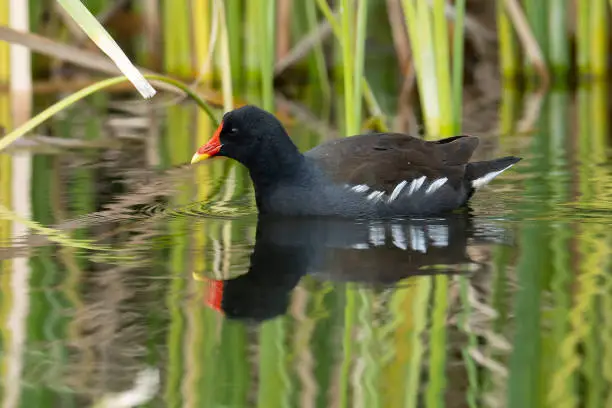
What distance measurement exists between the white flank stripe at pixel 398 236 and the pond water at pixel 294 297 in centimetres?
2

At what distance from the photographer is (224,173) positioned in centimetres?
590

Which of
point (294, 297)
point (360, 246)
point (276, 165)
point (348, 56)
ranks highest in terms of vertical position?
point (348, 56)

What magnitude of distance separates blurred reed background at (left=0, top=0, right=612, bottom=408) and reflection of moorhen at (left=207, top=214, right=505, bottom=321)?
8cm

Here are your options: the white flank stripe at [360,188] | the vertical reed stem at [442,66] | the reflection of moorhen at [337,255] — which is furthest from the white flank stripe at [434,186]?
the vertical reed stem at [442,66]

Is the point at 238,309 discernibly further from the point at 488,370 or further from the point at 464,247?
the point at 464,247

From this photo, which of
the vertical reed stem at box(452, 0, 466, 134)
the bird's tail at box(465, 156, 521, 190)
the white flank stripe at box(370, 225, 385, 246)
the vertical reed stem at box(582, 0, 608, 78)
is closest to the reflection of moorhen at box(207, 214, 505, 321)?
the white flank stripe at box(370, 225, 385, 246)

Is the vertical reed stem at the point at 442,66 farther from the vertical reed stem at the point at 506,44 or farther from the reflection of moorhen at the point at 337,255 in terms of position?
the vertical reed stem at the point at 506,44

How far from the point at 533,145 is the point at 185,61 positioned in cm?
284

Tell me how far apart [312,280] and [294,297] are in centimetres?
22

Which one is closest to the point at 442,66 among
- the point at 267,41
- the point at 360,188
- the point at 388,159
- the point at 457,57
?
the point at 457,57

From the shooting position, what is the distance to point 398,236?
4254 mm

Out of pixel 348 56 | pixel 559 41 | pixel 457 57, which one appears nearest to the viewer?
pixel 348 56

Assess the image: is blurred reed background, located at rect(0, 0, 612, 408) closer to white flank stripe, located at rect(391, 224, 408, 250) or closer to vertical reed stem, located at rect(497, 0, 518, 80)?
vertical reed stem, located at rect(497, 0, 518, 80)

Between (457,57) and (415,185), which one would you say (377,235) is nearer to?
(415,185)
